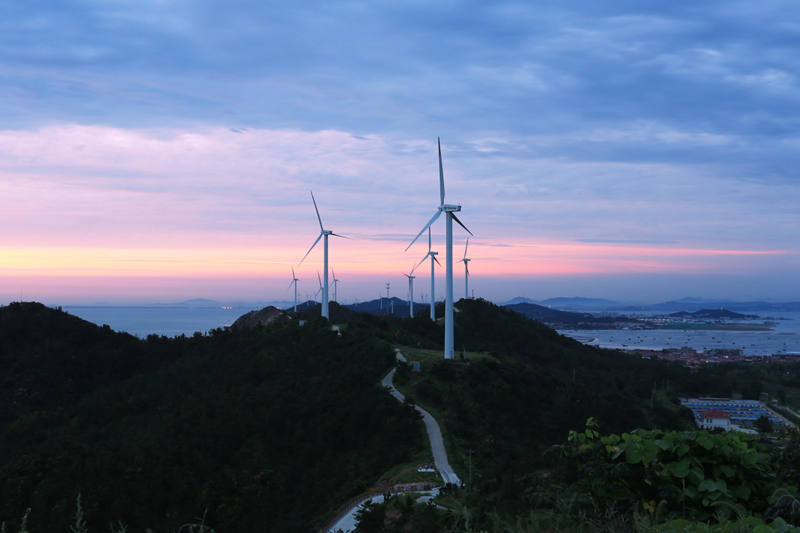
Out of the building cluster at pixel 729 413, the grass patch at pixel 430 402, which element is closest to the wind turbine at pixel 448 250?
the grass patch at pixel 430 402

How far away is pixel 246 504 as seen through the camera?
30172 mm

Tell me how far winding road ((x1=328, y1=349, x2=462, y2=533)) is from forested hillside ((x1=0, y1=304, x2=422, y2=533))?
1.03m

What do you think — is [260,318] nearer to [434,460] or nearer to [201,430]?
[201,430]

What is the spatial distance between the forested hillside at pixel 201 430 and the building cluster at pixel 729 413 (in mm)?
41199

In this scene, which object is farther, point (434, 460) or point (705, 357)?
point (705, 357)

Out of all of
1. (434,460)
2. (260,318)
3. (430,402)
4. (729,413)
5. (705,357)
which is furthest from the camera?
(705,357)

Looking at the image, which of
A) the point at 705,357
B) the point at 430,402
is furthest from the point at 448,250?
the point at 705,357

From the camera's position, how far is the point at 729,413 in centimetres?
7844

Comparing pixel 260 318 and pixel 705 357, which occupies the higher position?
pixel 260 318

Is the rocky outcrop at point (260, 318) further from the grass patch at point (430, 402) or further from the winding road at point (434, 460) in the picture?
the winding road at point (434, 460)

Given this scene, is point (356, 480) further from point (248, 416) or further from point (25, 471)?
point (25, 471)

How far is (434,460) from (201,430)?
19.0 meters

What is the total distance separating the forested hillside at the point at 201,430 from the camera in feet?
101

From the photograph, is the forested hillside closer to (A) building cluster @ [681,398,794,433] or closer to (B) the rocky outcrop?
(B) the rocky outcrop
